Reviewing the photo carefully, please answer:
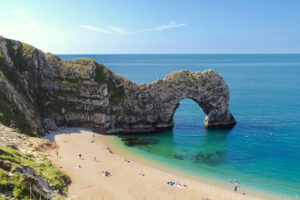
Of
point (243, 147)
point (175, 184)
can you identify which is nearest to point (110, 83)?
point (175, 184)

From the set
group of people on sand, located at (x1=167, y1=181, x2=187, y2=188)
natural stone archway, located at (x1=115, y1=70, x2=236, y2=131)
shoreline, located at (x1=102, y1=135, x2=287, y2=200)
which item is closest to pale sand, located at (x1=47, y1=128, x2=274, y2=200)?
group of people on sand, located at (x1=167, y1=181, x2=187, y2=188)

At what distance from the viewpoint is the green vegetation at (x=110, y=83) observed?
216ft

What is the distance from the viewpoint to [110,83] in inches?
2628

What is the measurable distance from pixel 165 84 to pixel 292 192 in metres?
42.5

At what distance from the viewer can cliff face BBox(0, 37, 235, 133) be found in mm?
60062

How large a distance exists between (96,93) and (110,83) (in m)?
5.34

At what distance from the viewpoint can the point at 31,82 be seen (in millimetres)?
60719

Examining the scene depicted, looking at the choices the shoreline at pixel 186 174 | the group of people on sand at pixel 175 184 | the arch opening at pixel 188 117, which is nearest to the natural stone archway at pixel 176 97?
the arch opening at pixel 188 117

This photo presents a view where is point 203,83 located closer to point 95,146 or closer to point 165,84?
point 165,84

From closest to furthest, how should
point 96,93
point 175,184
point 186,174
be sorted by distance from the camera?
1. point 175,184
2. point 186,174
3. point 96,93

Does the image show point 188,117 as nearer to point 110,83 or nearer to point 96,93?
point 110,83

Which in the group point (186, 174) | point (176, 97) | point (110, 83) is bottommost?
point (186, 174)

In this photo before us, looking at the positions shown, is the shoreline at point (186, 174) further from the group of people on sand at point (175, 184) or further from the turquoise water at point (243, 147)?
the group of people on sand at point (175, 184)

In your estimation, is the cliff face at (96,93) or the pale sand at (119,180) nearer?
the pale sand at (119,180)
